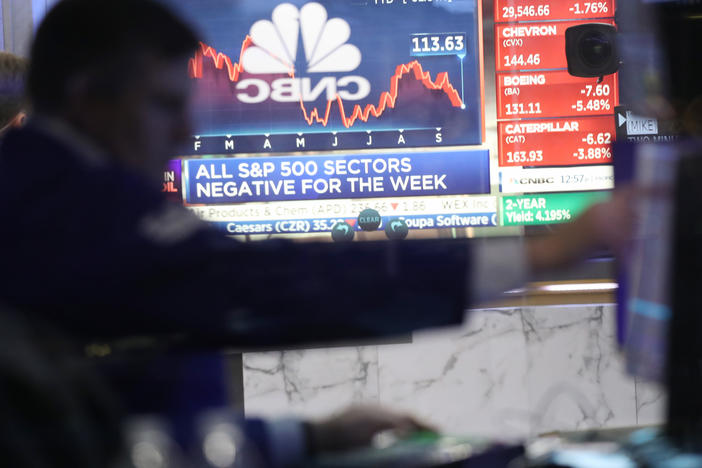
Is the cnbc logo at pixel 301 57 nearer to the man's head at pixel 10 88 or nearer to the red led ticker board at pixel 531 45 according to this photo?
the red led ticker board at pixel 531 45

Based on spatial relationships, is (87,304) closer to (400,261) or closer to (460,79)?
(400,261)

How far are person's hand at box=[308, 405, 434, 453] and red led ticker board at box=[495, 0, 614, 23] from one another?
2929mm

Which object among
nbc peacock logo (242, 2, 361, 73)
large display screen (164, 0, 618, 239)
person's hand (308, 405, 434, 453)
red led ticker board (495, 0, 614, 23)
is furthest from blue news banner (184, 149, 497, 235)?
person's hand (308, 405, 434, 453)

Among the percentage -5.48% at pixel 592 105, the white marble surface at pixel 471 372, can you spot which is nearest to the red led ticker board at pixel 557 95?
the percentage -5.48% at pixel 592 105

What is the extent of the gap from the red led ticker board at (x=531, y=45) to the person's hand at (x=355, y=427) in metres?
2.86

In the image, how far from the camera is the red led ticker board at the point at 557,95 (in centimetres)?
370

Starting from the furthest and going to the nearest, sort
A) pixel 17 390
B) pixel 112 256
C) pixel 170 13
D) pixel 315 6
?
pixel 315 6 → pixel 170 13 → pixel 112 256 → pixel 17 390

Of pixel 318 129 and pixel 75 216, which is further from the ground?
pixel 318 129

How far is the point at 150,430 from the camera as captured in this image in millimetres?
739

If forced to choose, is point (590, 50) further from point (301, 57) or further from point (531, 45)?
point (301, 57)

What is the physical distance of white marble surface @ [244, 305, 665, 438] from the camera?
3.65 meters

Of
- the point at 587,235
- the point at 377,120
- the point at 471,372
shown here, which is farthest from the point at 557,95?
the point at 587,235

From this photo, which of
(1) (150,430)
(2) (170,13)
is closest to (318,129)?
(2) (170,13)

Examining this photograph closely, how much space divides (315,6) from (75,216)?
296cm
